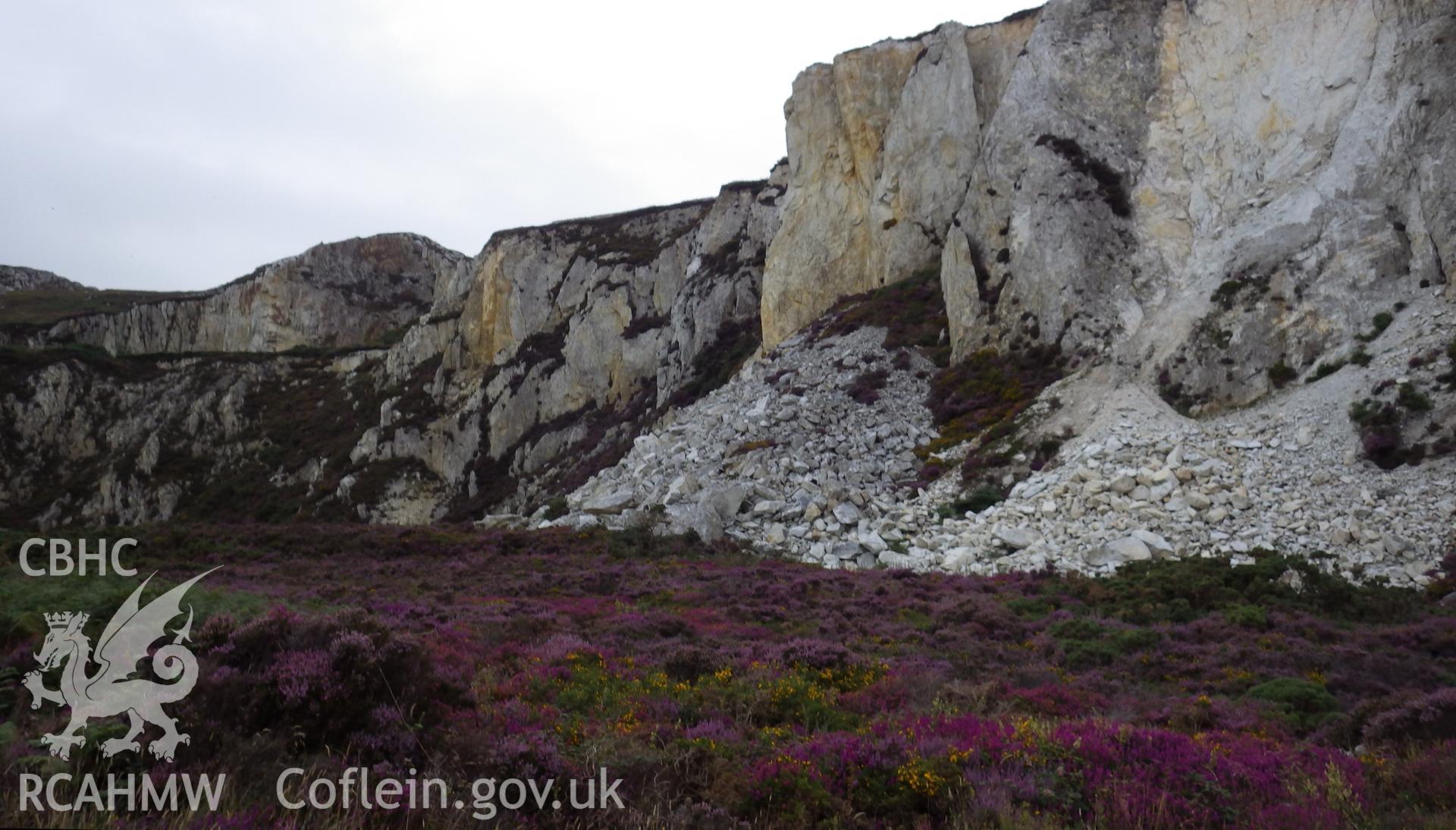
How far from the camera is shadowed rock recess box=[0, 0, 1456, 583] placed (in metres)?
19.3

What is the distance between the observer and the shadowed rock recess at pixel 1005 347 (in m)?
19.3

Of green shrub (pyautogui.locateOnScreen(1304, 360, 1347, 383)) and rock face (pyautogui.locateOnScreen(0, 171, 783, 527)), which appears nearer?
green shrub (pyautogui.locateOnScreen(1304, 360, 1347, 383))

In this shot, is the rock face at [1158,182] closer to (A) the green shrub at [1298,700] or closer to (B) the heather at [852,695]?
(B) the heather at [852,695]

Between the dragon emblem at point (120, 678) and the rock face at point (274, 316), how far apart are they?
7582 centimetres

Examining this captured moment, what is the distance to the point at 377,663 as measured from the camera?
21.5 feet

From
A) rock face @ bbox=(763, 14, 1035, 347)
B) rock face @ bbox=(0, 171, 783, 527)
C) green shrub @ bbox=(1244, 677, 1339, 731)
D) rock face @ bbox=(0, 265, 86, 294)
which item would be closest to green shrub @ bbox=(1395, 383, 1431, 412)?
green shrub @ bbox=(1244, 677, 1339, 731)

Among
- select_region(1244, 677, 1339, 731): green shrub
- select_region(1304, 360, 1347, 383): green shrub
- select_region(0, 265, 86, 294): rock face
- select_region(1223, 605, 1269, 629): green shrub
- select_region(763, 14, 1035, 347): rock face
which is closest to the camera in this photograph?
select_region(1244, 677, 1339, 731): green shrub

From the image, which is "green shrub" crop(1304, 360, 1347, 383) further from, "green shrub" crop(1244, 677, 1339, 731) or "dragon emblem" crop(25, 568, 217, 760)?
"dragon emblem" crop(25, 568, 217, 760)

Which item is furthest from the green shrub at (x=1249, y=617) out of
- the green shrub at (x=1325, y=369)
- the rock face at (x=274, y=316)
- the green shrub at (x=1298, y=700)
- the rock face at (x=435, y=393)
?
the rock face at (x=274, y=316)

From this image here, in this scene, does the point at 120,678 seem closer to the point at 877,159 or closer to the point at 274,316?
the point at 877,159

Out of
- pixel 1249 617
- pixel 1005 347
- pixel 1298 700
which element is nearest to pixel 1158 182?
pixel 1005 347

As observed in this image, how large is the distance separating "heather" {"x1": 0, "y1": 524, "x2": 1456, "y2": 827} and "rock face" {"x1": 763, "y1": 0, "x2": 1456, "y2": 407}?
11.5 meters

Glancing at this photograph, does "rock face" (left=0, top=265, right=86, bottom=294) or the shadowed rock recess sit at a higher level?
"rock face" (left=0, top=265, right=86, bottom=294)

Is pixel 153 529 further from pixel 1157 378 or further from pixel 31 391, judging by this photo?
pixel 31 391
